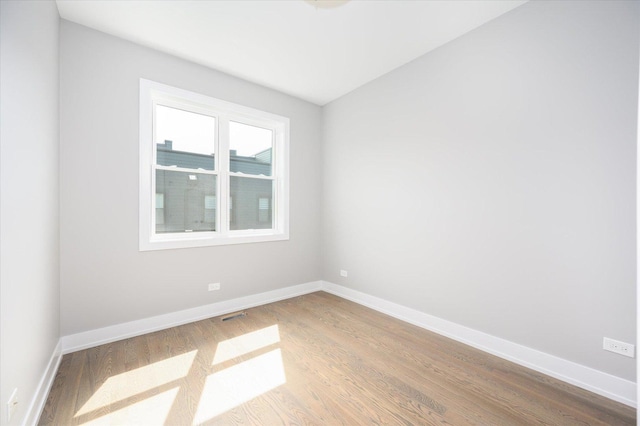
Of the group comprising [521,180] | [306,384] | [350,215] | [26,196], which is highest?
[521,180]

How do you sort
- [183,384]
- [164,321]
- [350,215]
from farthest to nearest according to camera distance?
[350,215] < [164,321] < [183,384]

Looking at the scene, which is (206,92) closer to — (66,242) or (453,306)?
(66,242)

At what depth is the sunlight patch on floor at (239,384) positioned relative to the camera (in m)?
1.68

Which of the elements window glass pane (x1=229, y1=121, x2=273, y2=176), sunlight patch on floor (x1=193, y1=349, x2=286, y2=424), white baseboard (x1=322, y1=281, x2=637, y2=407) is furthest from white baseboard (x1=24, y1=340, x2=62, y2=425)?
white baseboard (x1=322, y1=281, x2=637, y2=407)

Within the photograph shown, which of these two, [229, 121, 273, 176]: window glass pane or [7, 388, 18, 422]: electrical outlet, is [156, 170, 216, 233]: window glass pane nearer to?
[229, 121, 273, 176]: window glass pane

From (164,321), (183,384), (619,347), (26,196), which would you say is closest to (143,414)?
(183,384)

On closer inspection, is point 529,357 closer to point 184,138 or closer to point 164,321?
point 164,321

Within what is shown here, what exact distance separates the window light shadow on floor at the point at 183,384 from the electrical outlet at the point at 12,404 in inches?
16.5

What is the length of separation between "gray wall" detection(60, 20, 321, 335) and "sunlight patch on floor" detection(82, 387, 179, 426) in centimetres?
116

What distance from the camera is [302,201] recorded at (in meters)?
4.02

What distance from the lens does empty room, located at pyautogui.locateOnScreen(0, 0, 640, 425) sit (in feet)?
5.50

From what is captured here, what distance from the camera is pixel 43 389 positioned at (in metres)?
1.71

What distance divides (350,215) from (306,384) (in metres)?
2.28

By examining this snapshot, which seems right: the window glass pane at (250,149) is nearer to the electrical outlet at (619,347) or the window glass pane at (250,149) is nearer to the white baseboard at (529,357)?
the white baseboard at (529,357)
